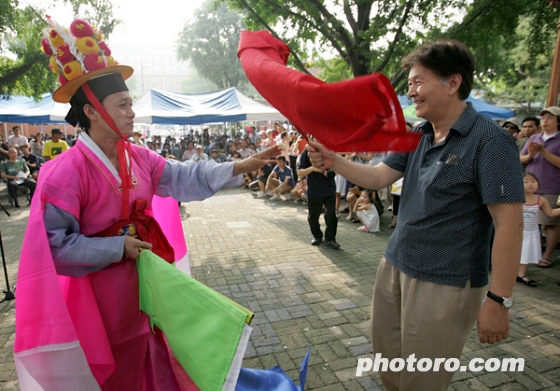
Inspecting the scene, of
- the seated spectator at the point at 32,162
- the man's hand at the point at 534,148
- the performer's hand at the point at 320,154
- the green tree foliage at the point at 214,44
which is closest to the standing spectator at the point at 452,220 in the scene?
the performer's hand at the point at 320,154

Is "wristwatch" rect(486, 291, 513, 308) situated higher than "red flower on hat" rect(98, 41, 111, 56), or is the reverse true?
"red flower on hat" rect(98, 41, 111, 56)

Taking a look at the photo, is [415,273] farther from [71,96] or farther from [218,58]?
[218,58]

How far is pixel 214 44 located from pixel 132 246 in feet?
150

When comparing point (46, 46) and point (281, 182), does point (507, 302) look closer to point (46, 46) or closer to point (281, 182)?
point (46, 46)

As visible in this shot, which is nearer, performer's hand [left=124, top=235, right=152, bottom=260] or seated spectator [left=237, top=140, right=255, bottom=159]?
performer's hand [left=124, top=235, right=152, bottom=260]

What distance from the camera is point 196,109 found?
11906 millimetres

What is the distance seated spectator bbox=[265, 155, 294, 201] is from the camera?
10.3 meters

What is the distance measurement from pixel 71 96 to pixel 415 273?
1938mm

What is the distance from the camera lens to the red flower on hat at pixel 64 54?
1.86 meters

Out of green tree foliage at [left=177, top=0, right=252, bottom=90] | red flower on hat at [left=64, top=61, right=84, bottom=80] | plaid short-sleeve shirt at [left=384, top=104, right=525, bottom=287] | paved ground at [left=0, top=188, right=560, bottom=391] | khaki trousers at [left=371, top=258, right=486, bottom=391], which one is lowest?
paved ground at [left=0, top=188, right=560, bottom=391]

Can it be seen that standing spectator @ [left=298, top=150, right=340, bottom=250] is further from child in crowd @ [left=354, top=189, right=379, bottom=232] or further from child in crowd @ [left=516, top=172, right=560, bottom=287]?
child in crowd @ [left=516, top=172, right=560, bottom=287]

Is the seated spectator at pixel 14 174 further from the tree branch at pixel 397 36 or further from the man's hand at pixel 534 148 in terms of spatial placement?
the man's hand at pixel 534 148

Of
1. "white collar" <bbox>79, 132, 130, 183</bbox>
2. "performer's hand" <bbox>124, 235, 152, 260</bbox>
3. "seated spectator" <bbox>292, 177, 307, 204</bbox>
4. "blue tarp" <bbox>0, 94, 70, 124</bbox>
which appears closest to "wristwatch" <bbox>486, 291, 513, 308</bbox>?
"performer's hand" <bbox>124, 235, 152, 260</bbox>

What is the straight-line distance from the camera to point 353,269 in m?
5.06
